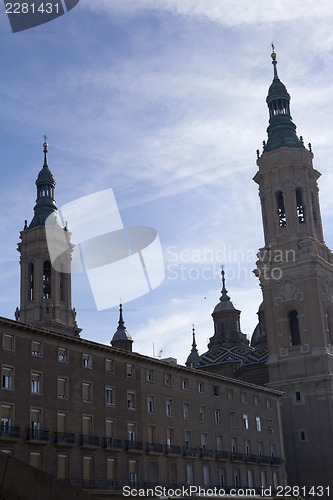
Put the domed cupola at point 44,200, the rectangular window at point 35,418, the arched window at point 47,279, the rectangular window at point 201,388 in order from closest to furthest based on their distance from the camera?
the rectangular window at point 35,418, the rectangular window at point 201,388, the arched window at point 47,279, the domed cupola at point 44,200

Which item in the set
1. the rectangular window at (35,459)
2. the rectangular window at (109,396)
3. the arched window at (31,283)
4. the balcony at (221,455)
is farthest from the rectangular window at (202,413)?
the arched window at (31,283)

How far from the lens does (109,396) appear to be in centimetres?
5500

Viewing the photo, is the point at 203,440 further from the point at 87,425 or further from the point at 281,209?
the point at 281,209

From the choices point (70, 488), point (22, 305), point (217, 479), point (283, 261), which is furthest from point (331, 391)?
point (70, 488)

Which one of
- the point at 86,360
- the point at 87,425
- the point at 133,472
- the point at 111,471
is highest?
the point at 86,360

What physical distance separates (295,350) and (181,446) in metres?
24.5

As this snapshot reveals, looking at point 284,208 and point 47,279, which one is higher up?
point 284,208

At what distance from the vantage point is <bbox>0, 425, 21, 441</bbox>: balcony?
45.8 metres

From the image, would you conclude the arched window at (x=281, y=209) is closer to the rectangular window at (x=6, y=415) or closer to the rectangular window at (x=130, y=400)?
the rectangular window at (x=130, y=400)

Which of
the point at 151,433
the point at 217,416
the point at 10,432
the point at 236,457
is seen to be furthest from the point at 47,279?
the point at 10,432

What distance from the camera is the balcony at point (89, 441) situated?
50844mm

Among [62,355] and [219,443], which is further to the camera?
[219,443]

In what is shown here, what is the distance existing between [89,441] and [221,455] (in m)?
16.0

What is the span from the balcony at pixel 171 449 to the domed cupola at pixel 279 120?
4088 centimetres
